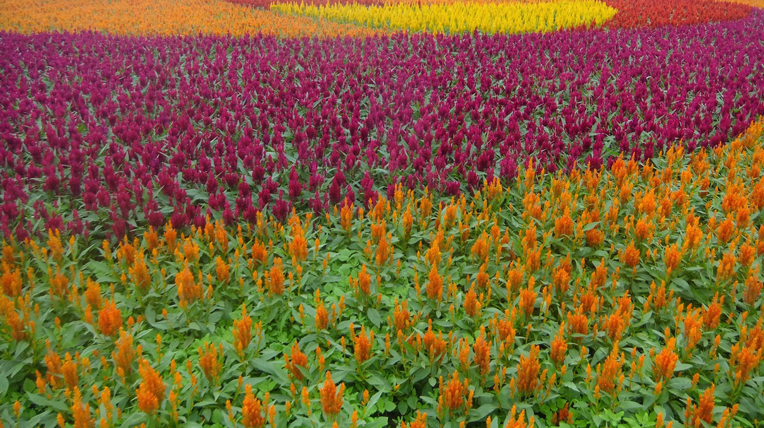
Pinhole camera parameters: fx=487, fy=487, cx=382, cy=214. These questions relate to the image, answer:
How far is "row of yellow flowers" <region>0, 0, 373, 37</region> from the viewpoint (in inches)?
527

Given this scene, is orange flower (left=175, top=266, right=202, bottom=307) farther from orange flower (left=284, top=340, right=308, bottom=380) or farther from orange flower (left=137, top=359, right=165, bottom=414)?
orange flower (left=284, top=340, right=308, bottom=380)

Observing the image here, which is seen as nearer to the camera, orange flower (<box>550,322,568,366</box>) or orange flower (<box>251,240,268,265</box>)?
orange flower (<box>550,322,568,366</box>)

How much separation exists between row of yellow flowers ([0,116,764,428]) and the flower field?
2 cm

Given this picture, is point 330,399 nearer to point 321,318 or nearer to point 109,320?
point 321,318

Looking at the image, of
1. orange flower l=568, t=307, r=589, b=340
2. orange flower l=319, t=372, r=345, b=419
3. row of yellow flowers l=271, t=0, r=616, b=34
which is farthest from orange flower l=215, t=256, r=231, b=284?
row of yellow flowers l=271, t=0, r=616, b=34

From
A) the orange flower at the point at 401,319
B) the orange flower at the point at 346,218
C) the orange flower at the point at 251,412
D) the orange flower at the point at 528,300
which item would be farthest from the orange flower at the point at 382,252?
the orange flower at the point at 251,412

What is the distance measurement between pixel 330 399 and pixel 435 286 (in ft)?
3.54

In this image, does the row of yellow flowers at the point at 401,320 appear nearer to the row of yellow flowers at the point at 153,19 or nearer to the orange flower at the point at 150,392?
the orange flower at the point at 150,392

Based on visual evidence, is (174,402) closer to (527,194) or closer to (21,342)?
(21,342)

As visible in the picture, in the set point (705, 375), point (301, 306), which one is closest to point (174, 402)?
point (301, 306)

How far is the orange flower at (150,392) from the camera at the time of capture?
7.46 ft

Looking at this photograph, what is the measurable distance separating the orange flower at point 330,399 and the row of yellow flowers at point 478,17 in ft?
38.7

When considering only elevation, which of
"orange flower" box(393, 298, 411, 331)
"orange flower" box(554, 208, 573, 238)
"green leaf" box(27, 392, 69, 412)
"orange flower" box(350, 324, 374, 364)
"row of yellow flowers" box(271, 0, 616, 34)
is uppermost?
"row of yellow flowers" box(271, 0, 616, 34)

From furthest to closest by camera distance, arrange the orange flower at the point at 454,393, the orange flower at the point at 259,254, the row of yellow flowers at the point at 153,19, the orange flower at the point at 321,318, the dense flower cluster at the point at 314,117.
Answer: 1. the row of yellow flowers at the point at 153,19
2. the dense flower cluster at the point at 314,117
3. the orange flower at the point at 259,254
4. the orange flower at the point at 321,318
5. the orange flower at the point at 454,393
